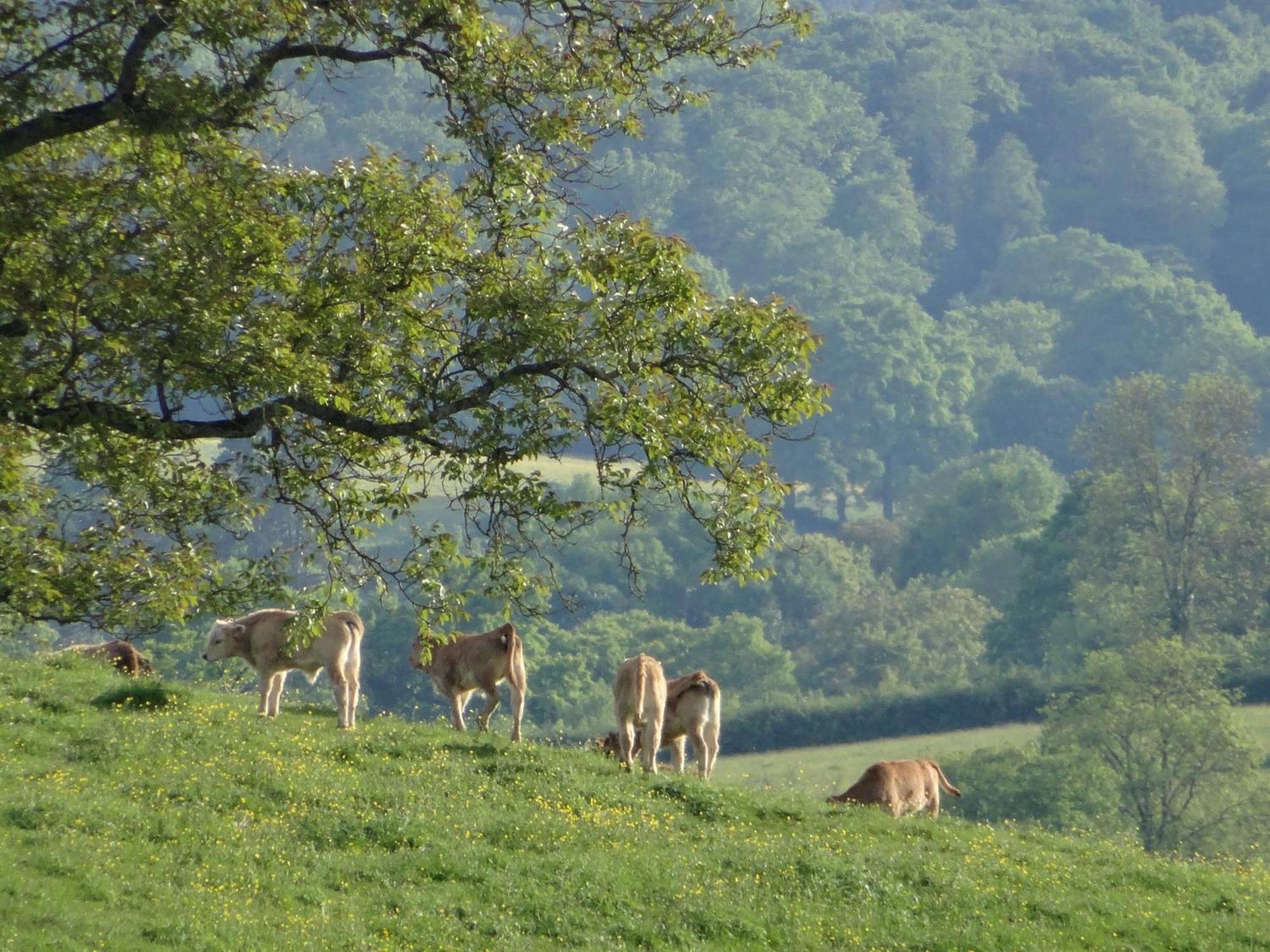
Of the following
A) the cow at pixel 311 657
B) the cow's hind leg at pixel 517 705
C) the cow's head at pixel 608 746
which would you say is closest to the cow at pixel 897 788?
the cow's head at pixel 608 746

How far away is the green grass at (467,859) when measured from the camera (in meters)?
16.0

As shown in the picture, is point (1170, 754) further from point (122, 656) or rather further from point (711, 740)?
point (122, 656)

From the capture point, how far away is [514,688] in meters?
24.5

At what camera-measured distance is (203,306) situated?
13.3 meters

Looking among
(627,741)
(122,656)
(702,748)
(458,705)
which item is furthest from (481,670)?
(122,656)

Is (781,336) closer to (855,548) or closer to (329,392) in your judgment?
(329,392)

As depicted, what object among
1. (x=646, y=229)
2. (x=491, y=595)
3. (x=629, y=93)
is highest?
(x=629, y=93)

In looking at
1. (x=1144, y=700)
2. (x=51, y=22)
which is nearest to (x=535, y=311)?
(x=51, y=22)

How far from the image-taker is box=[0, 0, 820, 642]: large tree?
1338 centimetres

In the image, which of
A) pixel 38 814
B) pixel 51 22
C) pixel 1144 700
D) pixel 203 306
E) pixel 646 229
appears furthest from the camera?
pixel 1144 700

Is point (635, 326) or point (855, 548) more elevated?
point (855, 548)

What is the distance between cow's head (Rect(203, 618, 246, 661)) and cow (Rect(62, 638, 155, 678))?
46.1 inches

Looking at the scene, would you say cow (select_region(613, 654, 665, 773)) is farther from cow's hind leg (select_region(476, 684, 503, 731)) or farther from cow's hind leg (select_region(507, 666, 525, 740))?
cow's hind leg (select_region(476, 684, 503, 731))

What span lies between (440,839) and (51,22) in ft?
28.6
